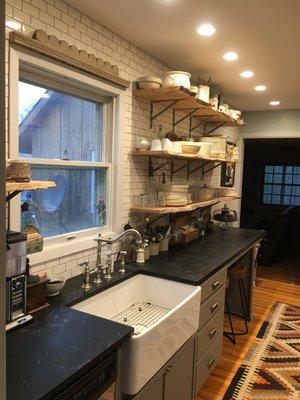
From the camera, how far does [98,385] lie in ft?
4.18

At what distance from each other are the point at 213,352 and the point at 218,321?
0.73 ft

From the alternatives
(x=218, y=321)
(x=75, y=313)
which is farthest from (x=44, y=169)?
(x=218, y=321)

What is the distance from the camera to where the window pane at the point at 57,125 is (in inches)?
72.2

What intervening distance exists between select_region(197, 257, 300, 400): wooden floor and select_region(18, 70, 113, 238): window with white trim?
4.71 ft

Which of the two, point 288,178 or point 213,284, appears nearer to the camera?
point 213,284

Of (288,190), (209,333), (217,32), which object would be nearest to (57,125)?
(217,32)

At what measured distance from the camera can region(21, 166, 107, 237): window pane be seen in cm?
193

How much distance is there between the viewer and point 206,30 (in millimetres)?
2170

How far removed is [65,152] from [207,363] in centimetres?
175

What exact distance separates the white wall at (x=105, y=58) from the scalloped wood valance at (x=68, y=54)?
2.5 inches

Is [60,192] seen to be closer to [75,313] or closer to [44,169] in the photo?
[44,169]

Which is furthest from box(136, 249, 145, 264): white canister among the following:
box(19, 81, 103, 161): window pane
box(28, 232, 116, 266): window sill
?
box(19, 81, 103, 161): window pane

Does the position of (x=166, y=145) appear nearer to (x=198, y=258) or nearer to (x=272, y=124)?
(x=198, y=258)

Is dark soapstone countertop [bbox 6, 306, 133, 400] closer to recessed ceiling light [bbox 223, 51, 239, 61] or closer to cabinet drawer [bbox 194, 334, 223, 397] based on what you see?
cabinet drawer [bbox 194, 334, 223, 397]
